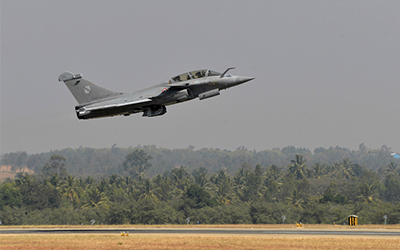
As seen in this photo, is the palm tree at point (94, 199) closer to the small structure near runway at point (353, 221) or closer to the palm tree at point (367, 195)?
the palm tree at point (367, 195)

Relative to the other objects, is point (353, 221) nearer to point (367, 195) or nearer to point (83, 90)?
point (83, 90)

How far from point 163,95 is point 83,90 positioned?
761cm

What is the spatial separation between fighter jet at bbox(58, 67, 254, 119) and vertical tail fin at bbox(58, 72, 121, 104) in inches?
30.9

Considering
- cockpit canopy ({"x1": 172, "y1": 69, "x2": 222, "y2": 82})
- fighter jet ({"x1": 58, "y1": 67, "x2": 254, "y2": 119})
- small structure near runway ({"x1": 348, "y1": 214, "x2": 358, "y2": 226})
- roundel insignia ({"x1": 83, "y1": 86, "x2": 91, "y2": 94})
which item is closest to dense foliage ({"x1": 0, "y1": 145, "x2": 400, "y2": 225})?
small structure near runway ({"x1": 348, "y1": 214, "x2": 358, "y2": 226})

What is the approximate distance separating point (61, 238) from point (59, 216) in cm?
6780

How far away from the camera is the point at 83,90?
150 ft

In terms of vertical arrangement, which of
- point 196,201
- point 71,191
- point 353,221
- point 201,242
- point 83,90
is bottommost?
point 353,221

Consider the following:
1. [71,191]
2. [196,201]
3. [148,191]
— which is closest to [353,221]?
[196,201]

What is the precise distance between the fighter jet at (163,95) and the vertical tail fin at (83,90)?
784mm

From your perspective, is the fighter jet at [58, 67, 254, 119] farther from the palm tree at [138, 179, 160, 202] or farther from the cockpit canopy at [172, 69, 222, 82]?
the palm tree at [138, 179, 160, 202]

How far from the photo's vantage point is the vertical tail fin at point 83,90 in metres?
45.2

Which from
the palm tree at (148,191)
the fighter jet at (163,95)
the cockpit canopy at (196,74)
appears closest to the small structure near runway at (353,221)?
the fighter jet at (163,95)

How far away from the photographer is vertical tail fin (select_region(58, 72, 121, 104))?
4522 cm

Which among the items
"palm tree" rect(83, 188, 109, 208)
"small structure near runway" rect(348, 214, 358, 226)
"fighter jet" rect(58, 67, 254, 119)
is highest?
"fighter jet" rect(58, 67, 254, 119)
